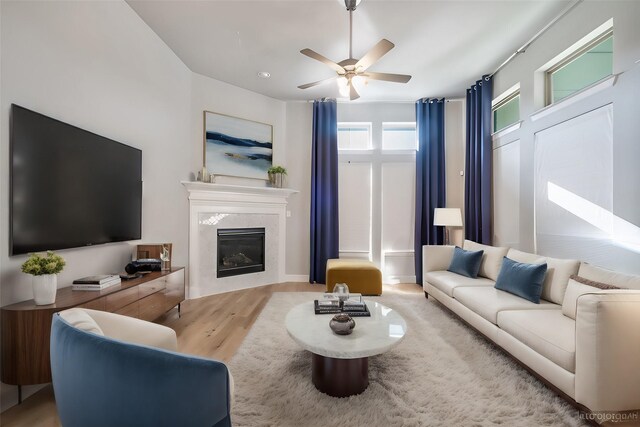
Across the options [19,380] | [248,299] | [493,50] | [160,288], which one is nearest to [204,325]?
[160,288]

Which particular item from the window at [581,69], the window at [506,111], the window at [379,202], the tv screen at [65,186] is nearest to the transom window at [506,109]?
the window at [506,111]

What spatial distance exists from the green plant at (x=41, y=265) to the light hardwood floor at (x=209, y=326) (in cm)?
81

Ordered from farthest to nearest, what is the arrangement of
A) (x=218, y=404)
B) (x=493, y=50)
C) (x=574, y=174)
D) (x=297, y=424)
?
(x=493, y=50) < (x=574, y=174) < (x=297, y=424) < (x=218, y=404)

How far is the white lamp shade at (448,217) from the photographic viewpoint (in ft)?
13.7

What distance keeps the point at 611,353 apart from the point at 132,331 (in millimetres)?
2495

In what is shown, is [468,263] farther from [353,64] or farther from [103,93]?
[103,93]

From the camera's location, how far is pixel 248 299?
3.78 meters

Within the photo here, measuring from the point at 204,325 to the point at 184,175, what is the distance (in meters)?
2.05

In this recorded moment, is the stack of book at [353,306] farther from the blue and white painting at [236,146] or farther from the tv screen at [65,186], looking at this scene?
the blue and white painting at [236,146]

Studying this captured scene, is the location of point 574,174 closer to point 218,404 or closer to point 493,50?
point 493,50

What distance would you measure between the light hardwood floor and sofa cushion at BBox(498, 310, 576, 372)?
216 cm

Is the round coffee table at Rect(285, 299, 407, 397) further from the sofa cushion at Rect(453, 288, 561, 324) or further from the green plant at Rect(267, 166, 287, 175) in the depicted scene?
the green plant at Rect(267, 166, 287, 175)

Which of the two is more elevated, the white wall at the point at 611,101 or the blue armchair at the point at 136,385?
the white wall at the point at 611,101

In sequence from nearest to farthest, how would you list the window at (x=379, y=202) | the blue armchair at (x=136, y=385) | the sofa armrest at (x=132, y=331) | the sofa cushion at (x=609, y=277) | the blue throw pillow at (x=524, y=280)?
the blue armchair at (x=136, y=385)
the sofa armrest at (x=132, y=331)
the sofa cushion at (x=609, y=277)
the blue throw pillow at (x=524, y=280)
the window at (x=379, y=202)
